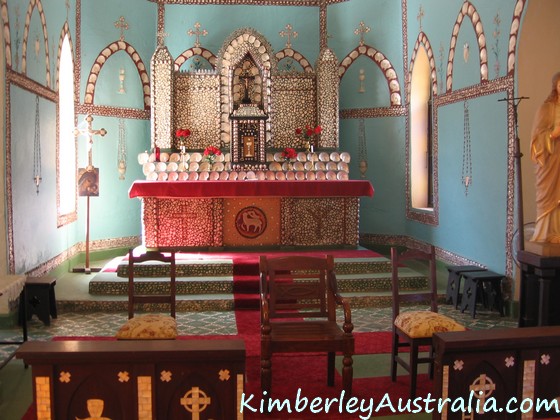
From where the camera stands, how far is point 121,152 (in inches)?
469

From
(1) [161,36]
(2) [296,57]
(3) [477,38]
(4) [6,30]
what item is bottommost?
(4) [6,30]

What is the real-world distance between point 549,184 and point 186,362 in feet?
15.6

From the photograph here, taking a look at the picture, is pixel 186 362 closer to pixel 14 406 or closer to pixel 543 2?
pixel 14 406

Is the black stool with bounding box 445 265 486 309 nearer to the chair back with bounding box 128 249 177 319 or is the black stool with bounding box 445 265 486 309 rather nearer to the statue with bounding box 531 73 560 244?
the statue with bounding box 531 73 560 244

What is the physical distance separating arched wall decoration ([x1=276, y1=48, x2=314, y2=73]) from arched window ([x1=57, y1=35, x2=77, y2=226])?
4051mm

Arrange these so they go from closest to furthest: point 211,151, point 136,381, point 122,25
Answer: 1. point 136,381
2. point 211,151
3. point 122,25

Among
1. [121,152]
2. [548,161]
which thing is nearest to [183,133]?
[121,152]

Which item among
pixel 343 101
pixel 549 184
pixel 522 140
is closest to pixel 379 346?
pixel 549 184

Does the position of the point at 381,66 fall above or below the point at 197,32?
below

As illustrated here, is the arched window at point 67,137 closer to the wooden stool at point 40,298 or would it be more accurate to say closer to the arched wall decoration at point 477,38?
the wooden stool at point 40,298

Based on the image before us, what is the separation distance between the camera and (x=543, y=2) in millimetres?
→ 7637

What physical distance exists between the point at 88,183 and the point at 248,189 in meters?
2.56

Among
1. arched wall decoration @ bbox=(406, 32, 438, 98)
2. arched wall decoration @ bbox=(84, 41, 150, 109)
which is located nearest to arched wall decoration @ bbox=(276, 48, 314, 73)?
arched wall decoration @ bbox=(406, 32, 438, 98)

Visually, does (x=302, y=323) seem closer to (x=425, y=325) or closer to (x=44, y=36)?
(x=425, y=325)
